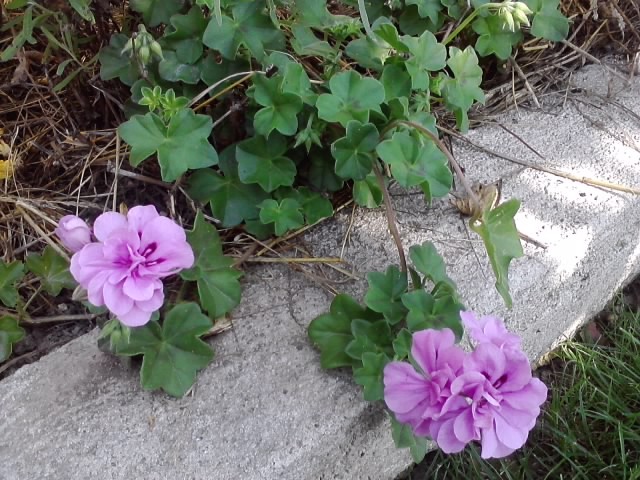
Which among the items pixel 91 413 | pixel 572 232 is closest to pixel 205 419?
pixel 91 413

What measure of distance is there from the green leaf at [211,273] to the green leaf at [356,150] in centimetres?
24

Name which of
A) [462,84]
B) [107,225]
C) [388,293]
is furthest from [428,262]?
[107,225]

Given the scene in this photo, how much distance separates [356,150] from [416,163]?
0.10 metres

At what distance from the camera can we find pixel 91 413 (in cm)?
120

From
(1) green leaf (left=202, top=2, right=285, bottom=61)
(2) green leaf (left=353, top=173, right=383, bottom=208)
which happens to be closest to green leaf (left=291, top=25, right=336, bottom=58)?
(1) green leaf (left=202, top=2, right=285, bottom=61)

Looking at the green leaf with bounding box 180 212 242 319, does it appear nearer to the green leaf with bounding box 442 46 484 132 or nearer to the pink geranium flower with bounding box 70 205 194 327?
the pink geranium flower with bounding box 70 205 194 327

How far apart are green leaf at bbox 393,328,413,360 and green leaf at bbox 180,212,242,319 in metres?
0.28

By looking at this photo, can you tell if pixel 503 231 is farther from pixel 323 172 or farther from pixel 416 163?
pixel 323 172

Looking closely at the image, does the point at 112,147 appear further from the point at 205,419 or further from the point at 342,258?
the point at 205,419

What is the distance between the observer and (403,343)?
3.78ft

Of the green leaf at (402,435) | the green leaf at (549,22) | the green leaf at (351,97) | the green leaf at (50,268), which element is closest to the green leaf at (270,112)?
the green leaf at (351,97)

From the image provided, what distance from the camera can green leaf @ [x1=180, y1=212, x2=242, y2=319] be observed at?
123 centimetres

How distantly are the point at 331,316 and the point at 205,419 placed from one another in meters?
0.26

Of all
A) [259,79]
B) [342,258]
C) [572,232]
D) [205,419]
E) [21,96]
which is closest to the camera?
[205,419]
